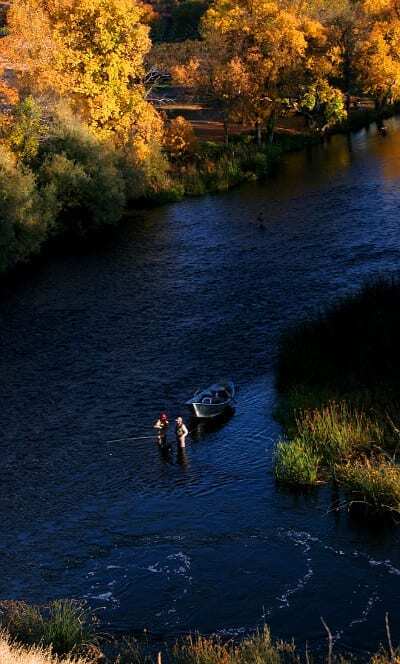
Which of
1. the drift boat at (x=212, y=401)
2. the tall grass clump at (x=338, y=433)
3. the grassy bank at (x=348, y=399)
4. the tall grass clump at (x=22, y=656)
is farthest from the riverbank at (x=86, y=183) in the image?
the tall grass clump at (x=22, y=656)

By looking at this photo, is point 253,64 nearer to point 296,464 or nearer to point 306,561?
point 296,464

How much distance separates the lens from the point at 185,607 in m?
26.3

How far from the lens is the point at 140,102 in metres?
82.3

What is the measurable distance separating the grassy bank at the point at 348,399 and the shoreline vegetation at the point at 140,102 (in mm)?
30384

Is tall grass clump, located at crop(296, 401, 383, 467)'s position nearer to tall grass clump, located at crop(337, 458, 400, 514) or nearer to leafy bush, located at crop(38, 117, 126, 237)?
tall grass clump, located at crop(337, 458, 400, 514)

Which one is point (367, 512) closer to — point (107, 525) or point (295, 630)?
point (295, 630)

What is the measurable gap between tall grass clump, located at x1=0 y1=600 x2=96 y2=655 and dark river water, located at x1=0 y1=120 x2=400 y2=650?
2.09 m

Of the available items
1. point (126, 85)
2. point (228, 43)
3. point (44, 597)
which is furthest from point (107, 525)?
point (228, 43)

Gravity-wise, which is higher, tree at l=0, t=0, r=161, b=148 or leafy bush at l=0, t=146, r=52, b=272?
tree at l=0, t=0, r=161, b=148

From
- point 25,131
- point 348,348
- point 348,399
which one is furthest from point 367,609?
point 25,131

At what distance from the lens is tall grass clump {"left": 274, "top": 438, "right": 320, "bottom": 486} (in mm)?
32281

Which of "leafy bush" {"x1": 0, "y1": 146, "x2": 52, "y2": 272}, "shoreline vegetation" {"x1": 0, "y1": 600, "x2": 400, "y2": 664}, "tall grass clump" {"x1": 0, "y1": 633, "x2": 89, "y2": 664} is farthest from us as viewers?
"leafy bush" {"x1": 0, "y1": 146, "x2": 52, "y2": 272}

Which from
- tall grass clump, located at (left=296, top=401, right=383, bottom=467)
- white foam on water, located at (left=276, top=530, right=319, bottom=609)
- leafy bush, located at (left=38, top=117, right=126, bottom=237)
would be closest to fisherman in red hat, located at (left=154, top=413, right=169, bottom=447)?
tall grass clump, located at (left=296, top=401, right=383, bottom=467)

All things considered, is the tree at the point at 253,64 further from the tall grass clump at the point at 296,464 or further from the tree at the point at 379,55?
the tall grass clump at the point at 296,464
